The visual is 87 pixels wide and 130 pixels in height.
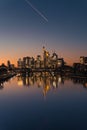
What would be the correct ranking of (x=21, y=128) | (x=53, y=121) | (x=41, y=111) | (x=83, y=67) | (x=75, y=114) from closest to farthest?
(x=21, y=128), (x=53, y=121), (x=75, y=114), (x=41, y=111), (x=83, y=67)

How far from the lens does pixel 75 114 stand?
31.6 meters

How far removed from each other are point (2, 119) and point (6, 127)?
12.0 ft

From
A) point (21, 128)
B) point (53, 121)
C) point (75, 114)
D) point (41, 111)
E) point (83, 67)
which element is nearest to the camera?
point (21, 128)

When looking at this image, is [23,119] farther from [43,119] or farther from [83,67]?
[83,67]

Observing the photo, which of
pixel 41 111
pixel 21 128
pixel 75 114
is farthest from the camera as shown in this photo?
pixel 41 111

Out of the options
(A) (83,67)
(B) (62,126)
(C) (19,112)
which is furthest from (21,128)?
(A) (83,67)

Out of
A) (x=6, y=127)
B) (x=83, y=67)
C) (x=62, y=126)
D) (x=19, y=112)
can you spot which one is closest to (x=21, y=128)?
(x=6, y=127)

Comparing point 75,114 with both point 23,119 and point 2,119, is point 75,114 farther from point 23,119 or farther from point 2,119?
Result: point 2,119

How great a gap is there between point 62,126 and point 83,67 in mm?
149556

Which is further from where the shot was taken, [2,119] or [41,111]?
[41,111]

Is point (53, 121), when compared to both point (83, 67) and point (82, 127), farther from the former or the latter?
point (83, 67)

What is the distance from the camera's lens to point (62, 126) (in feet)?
83.7

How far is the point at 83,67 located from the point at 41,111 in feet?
464

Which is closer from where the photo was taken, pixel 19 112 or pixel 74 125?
pixel 74 125
